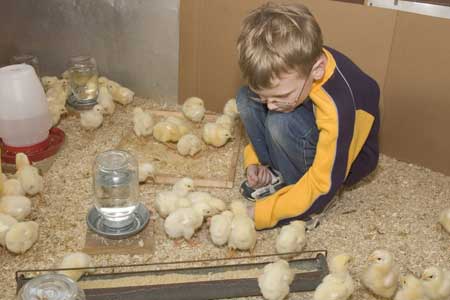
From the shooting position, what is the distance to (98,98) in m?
2.32

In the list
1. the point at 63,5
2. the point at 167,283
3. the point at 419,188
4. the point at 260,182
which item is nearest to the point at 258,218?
the point at 260,182

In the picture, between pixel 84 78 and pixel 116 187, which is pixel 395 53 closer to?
pixel 116 187

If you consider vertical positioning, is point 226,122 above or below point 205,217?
above

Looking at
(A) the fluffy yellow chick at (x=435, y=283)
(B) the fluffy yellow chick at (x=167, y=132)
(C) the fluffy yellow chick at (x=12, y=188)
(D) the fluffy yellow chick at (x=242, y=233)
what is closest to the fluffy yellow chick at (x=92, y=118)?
(B) the fluffy yellow chick at (x=167, y=132)

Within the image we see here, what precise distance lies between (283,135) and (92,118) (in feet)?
2.69

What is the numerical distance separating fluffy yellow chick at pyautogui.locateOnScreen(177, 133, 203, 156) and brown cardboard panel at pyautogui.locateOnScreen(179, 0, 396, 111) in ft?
1.20

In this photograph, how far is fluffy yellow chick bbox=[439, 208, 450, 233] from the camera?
174 centimetres

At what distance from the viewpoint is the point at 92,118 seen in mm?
2176

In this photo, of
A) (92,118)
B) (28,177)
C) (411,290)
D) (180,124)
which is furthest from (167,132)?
(411,290)

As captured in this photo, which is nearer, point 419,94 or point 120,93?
point 419,94

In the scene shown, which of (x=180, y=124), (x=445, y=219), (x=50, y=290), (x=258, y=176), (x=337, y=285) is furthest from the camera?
(x=180, y=124)

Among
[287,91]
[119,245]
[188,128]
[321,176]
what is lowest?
[119,245]

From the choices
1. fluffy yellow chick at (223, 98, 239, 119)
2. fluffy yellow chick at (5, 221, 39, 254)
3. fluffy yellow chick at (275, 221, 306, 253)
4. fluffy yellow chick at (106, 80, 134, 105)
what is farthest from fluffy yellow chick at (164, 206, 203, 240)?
fluffy yellow chick at (106, 80, 134, 105)

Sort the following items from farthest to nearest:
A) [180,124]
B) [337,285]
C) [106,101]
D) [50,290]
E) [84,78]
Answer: [84,78], [106,101], [180,124], [337,285], [50,290]
